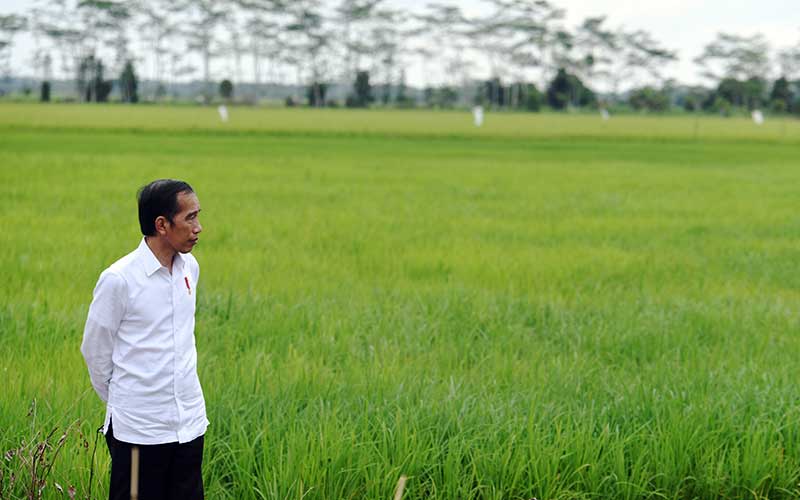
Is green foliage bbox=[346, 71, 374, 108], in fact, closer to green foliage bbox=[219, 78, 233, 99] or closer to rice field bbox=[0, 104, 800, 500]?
green foliage bbox=[219, 78, 233, 99]

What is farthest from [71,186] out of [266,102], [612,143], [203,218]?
[266,102]

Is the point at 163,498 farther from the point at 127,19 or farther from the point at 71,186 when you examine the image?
the point at 127,19

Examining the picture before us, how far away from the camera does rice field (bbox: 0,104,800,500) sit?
297 cm

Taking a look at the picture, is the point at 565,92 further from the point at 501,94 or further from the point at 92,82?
the point at 92,82

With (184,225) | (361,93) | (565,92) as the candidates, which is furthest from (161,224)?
(565,92)

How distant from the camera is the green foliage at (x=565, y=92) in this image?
237ft

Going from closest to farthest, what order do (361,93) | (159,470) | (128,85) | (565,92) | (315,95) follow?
(159,470) → (128,85) → (315,95) → (361,93) → (565,92)

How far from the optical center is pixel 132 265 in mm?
1986

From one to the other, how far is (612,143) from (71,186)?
2283 cm

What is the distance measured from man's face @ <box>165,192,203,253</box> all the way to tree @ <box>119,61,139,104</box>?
223ft

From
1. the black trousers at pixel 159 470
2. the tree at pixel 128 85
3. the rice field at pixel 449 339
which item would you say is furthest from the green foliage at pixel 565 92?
the black trousers at pixel 159 470

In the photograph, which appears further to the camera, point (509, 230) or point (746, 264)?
point (509, 230)

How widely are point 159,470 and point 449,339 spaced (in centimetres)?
288

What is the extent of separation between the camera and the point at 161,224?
1988 millimetres
